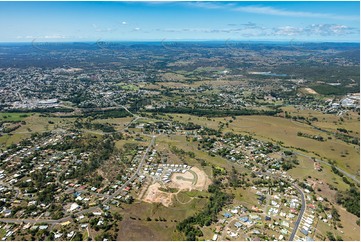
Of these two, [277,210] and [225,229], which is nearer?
[225,229]

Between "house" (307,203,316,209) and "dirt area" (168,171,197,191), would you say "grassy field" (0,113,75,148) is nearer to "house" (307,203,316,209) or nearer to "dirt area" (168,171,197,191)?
"dirt area" (168,171,197,191)

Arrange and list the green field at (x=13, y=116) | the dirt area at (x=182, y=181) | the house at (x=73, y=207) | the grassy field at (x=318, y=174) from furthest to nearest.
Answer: the green field at (x=13, y=116) → the grassy field at (x=318, y=174) → the dirt area at (x=182, y=181) → the house at (x=73, y=207)

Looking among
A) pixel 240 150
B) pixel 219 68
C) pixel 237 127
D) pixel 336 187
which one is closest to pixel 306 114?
pixel 237 127

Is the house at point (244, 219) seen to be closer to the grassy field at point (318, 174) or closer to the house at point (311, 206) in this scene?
the house at point (311, 206)

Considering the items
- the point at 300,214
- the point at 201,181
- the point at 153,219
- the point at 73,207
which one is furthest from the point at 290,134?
the point at 73,207

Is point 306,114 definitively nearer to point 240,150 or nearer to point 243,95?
point 243,95

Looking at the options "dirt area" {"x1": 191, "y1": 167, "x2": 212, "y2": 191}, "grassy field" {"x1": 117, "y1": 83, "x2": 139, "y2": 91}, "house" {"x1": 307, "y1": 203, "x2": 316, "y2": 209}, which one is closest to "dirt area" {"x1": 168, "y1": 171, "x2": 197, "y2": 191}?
"dirt area" {"x1": 191, "y1": 167, "x2": 212, "y2": 191}

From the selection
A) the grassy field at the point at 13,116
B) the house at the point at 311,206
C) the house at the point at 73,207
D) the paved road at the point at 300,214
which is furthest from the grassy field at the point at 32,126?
the house at the point at 311,206

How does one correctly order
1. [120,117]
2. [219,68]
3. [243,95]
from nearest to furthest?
[120,117] < [243,95] < [219,68]
